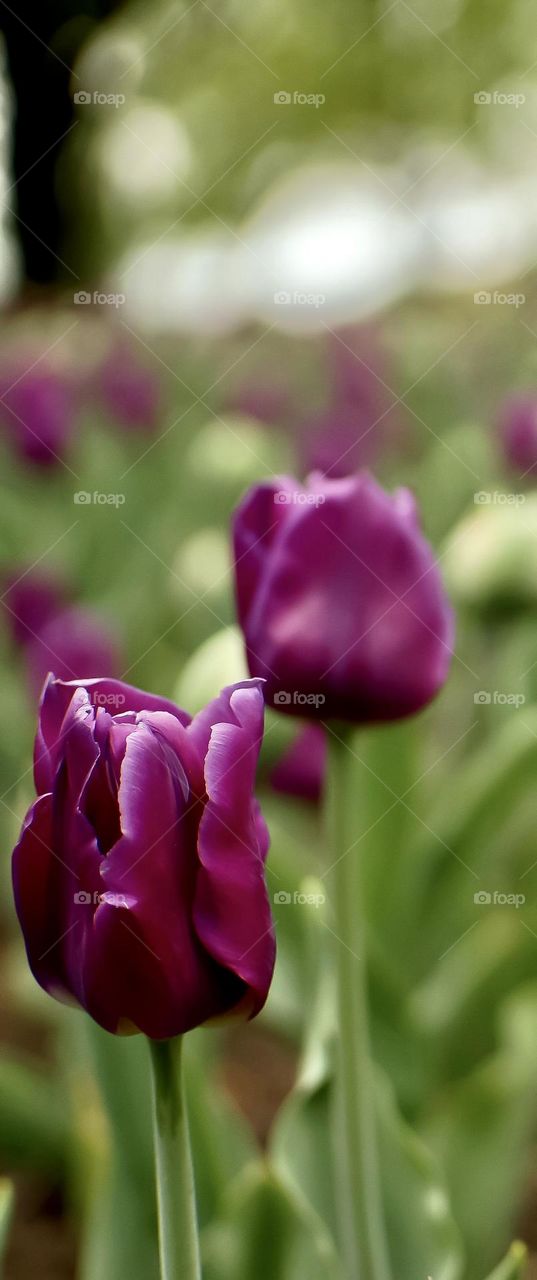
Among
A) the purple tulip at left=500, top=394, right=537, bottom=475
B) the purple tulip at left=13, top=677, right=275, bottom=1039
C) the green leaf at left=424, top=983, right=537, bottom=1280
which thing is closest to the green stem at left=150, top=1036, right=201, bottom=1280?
the purple tulip at left=13, top=677, right=275, bottom=1039

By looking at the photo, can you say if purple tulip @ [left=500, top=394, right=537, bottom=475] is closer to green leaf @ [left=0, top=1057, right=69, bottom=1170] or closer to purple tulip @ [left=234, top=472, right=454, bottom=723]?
green leaf @ [left=0, top=1057, right=69, bottom=1170]

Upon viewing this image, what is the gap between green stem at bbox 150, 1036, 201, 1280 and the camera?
430 millimetres

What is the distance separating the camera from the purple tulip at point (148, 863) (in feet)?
1.31

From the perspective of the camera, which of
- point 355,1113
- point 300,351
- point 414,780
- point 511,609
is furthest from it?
point 300,351

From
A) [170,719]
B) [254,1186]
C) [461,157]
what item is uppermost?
[461,157]

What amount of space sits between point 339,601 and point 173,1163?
0.28 m

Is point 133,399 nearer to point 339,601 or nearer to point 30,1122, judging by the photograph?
point 30,1122

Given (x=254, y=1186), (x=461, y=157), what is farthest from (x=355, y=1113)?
(x=461, y=157)

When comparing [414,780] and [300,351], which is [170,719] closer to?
[414,780]

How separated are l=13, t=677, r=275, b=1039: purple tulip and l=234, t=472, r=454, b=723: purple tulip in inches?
7.7

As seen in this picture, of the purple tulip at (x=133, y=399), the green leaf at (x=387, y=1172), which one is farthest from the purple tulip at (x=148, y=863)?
the purple tulip at (x=133, y=399)

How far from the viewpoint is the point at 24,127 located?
4199mm

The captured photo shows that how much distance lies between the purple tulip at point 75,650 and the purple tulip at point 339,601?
557 millimetres

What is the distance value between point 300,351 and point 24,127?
1191 mm
